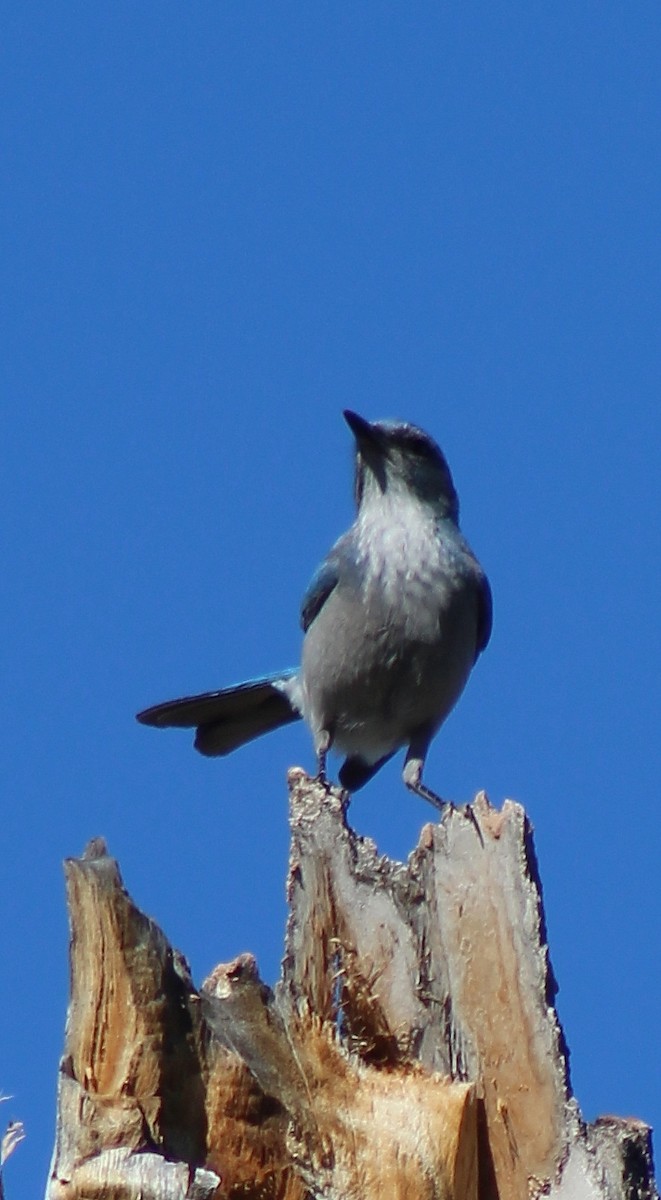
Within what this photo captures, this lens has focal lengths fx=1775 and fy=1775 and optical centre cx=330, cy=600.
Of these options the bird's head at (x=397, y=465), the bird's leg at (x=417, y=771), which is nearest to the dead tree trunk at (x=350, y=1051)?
the bird's leg at (x=417, y=771)

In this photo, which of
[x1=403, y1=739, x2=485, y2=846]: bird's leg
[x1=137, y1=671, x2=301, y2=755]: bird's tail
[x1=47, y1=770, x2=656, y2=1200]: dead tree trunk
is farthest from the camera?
[x1=137, y1=671, x2=301, y2=755]: bird's tail

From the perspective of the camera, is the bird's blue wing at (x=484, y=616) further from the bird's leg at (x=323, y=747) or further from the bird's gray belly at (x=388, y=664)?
the bird's leg at (x=323, y=747)

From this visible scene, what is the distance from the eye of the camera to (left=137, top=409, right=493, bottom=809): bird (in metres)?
9.45

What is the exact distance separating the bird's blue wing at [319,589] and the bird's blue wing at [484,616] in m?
0.83

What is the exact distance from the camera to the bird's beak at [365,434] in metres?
10.1

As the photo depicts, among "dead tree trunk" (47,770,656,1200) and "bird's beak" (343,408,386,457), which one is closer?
"dead tree trunk" (47,770,656,1200)

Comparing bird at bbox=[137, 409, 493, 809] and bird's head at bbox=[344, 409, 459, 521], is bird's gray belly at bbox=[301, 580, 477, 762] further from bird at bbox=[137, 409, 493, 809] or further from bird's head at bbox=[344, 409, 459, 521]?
bird's head at bbox=[344, 409, 459, 521]

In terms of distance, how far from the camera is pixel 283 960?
6023 mm

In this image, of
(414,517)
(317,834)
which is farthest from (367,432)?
(317,834)

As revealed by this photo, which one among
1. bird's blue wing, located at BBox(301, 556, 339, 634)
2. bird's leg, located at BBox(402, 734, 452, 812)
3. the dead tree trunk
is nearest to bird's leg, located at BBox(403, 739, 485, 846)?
bird's leg, located at BBox(402, 734, 452, 812)

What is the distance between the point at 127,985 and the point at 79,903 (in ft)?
0.92

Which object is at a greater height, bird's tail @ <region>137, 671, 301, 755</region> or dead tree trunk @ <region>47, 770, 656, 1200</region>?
bird's tail @ <region>137, 671, 301, 755</region>

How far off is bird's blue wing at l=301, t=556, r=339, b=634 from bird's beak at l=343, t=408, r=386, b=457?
0.69 m

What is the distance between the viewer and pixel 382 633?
9.42 m
